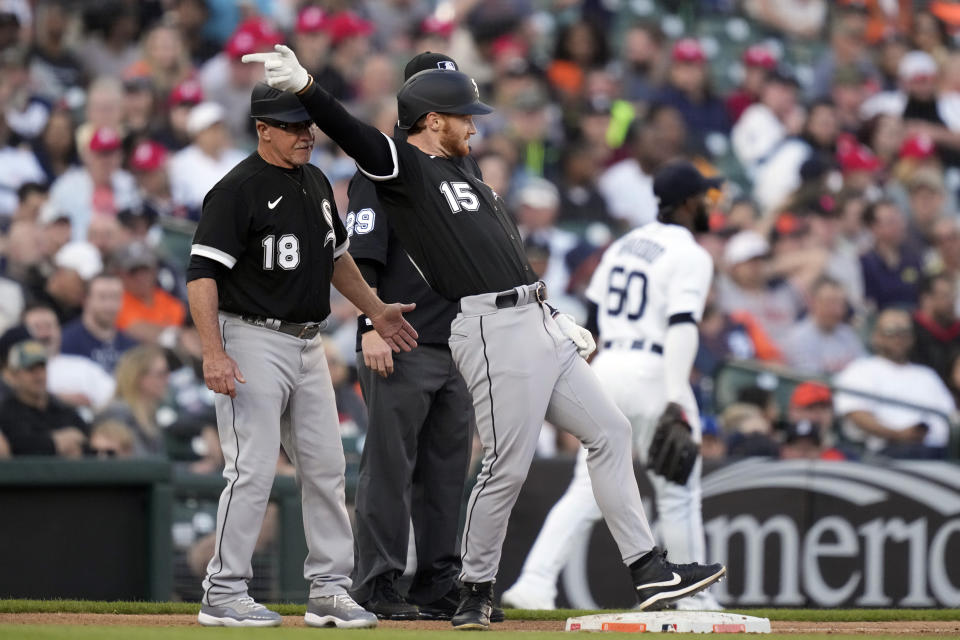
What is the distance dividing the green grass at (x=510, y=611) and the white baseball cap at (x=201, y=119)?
516 centimetres

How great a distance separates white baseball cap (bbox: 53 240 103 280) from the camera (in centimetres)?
917

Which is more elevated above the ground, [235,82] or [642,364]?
[235,82]

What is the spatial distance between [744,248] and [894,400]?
7.87ft

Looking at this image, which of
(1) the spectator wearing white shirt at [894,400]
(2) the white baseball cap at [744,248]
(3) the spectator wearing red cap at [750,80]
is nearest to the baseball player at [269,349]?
(1) the spectator wearing white shirt at [894,400]

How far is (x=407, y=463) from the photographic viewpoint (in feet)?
18.4

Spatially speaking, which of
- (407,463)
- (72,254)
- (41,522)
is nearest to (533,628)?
(407,463)

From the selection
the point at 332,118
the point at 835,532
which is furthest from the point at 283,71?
the point at 835,532

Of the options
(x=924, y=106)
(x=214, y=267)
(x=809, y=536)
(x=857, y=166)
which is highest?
(x=924, y=106)

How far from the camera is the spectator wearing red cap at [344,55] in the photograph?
38.1ft

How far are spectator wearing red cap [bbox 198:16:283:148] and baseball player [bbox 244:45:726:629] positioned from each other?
6.35 meters

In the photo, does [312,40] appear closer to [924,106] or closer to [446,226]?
[924,106]

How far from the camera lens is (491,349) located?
16.3 ft

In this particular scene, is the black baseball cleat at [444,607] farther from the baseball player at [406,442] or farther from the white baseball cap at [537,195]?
the white baseball cap at [537,195]

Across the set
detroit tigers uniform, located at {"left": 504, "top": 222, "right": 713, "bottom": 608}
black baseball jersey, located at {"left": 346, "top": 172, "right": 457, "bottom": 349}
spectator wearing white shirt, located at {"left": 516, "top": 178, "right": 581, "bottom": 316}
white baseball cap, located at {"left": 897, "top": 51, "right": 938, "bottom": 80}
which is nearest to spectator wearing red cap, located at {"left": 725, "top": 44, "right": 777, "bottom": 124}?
white baseball cap, located at {"left": 897, "top": 51, "right": 938, "bottom": 80}
